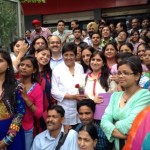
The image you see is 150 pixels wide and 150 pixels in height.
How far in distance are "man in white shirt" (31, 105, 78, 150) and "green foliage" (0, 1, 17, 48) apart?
213 cm

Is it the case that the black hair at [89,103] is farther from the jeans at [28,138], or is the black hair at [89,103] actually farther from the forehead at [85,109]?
the jeans at [28,138]

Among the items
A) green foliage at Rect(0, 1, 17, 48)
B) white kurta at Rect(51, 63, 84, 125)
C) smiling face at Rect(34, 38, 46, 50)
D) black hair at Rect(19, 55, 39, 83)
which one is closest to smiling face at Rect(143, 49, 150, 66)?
white kurta at Rect(51, 63, 84, 125)

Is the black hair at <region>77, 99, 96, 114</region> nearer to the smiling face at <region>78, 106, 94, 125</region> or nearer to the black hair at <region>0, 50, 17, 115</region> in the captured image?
the smiling face at <region>78, 106, 94, 125</region>

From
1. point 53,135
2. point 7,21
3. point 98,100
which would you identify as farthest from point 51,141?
point 7,21

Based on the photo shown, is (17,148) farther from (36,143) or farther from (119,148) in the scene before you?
(119,148)

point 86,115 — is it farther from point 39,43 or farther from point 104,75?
point 39,43

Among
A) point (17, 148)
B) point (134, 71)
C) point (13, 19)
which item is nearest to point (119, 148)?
point (134, 71)

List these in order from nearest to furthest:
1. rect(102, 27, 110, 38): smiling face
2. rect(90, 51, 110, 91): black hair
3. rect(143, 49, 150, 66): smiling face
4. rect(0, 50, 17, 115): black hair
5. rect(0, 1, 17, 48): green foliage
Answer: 1. rect(0, 50, 17, 115): black hair
2. rect(90, 51, 110, 91): black hair
3. rect(143, 49, 150, 66): smiling face
4. rect(0, 1, 17, 48): green foliage
5. rect(102, 27, 110, 38): smiling face

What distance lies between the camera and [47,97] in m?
4.24

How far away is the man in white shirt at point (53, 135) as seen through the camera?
3637mm

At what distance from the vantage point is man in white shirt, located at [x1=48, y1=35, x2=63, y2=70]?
485 centimetres

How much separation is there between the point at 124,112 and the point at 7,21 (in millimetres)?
3277

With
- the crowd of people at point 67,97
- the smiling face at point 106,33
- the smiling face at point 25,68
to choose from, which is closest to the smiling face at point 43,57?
the crowd of people at point 67,97

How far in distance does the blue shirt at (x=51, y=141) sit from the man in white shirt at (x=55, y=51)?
1.33 meters
